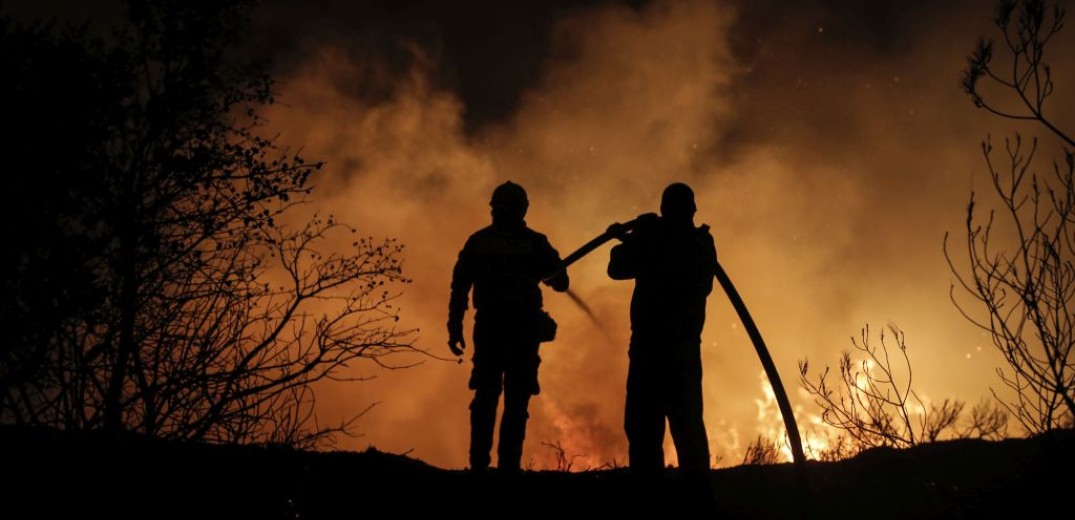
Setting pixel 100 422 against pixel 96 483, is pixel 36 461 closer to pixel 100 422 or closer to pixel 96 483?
pixel 96 483

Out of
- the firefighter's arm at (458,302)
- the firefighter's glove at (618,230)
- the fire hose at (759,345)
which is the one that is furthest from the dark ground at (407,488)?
the firefighter's glove at (618,230)

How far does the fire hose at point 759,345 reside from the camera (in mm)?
6285

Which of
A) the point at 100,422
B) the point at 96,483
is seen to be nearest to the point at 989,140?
the point at 96,483

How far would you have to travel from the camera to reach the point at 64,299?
8156 mm

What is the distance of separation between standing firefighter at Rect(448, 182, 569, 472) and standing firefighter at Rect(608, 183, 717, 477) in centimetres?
134

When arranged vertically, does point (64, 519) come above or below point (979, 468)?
below

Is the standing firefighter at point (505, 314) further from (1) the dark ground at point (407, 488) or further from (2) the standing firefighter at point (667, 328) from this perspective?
(2) the standing firefighter at point (667, 328)

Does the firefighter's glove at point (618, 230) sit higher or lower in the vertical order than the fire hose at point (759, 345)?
higher

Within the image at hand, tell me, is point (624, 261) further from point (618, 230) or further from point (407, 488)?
point (407, 488)

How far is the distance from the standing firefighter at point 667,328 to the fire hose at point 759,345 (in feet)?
1.20

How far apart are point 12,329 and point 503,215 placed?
19.0 ft

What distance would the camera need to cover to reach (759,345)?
6.91 meters

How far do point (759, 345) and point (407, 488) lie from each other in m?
3.60

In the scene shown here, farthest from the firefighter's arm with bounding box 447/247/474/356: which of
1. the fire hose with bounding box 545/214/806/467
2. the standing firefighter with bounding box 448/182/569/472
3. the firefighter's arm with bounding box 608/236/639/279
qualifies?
the firefighter's arm with bounding box 608/236/639/279
